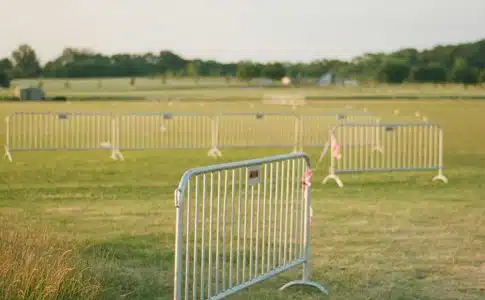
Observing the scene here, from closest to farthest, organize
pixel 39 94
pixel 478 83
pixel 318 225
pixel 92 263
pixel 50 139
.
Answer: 1. pixel 92 263
2. pixel 318 225
3. pixel 50 139
4. pixel 39 94
5. pixel 478 83

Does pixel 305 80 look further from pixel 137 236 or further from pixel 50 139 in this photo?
pixel 137 236

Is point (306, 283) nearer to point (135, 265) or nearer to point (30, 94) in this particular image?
point (135, 265)

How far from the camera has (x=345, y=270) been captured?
32.5ft

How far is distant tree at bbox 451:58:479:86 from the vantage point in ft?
444

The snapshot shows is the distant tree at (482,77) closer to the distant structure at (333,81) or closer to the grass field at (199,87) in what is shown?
the grass field at (199,87)

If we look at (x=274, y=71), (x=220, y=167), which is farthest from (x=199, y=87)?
(x=220, y=167)

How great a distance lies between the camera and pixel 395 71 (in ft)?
495

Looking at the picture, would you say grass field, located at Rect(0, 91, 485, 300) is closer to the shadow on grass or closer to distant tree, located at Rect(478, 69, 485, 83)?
the shadow on grass

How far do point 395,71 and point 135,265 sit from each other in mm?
144225

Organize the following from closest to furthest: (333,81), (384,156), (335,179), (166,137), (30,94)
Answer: (335,179) → (384,156) → (166,137) → (30,94) → (333,81)

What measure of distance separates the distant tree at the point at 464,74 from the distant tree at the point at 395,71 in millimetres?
12082

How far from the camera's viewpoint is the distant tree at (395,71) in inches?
5910

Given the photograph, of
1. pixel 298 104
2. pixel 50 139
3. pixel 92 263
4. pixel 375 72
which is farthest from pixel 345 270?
pixel 375 72

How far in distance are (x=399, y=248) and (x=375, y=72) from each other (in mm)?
148805
